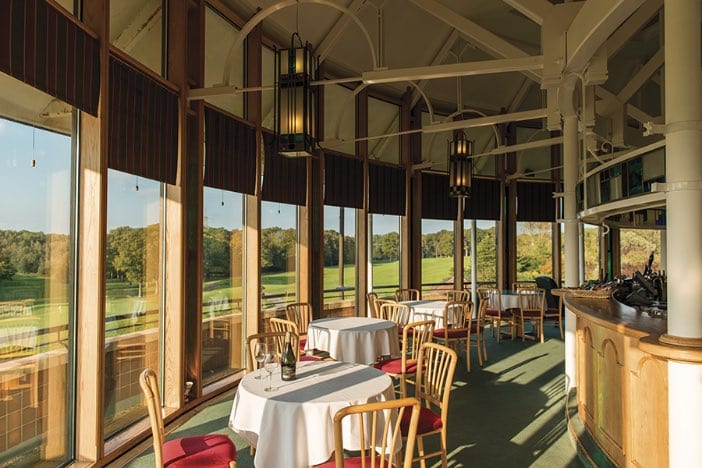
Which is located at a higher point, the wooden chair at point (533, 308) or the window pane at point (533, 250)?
the window pane at point (533, 250)

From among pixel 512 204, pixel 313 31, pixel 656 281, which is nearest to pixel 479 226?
pixel 512 204

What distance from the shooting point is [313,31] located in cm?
736

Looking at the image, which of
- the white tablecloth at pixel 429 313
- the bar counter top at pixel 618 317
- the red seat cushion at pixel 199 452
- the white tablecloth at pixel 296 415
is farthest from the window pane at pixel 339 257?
the red seat cushion at pixel 199 452

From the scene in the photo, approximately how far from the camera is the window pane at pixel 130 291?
4184 mm

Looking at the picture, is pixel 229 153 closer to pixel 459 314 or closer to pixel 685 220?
pixel 459 314

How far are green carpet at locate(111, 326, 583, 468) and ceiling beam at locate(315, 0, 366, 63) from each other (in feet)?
16.5

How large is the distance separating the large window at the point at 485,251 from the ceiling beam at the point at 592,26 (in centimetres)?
726

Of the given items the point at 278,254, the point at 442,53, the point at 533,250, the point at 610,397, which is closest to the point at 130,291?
the point at 278,254

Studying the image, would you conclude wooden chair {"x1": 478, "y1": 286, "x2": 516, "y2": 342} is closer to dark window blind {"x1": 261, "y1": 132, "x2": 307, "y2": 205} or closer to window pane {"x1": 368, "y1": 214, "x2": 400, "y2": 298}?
window pane {"x1": 368, "y1": 214, "x2": 400, "y2": 298}

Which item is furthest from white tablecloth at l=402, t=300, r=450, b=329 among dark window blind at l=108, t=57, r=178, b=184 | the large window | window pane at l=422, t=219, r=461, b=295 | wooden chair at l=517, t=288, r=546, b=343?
the large window

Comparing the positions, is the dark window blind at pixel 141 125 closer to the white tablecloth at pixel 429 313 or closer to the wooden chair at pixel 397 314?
the wooden chair at pixel 397 314

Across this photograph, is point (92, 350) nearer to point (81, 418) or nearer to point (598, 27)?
point (81, 418)

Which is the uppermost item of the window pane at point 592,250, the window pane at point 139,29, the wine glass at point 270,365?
the window pane at point 139,29

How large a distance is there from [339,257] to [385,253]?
134 cm
